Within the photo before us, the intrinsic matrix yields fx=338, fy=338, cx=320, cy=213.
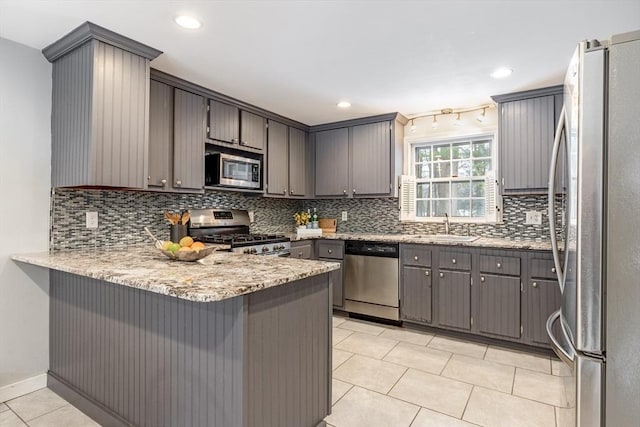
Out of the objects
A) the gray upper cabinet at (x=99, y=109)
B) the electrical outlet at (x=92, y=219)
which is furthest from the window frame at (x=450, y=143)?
the electrical outlet at (x=92, y=219)

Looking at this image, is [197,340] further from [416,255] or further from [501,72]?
[501,72]

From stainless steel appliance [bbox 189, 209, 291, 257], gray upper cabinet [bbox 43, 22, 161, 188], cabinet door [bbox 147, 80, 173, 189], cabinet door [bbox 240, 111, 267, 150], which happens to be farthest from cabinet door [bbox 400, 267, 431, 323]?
gray upper cabinet [bbox 43, 22, 161, 188]

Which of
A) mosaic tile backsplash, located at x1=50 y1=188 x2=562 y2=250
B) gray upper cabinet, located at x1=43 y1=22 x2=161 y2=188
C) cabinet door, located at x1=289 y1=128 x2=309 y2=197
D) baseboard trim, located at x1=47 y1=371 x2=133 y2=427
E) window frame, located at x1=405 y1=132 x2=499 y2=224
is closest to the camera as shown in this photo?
baseboard trim, located at x1=47 y1=371 x2=133 y2=427

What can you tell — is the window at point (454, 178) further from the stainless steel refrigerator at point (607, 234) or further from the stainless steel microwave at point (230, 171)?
the stainless steel refrigerator at point (607, 234)

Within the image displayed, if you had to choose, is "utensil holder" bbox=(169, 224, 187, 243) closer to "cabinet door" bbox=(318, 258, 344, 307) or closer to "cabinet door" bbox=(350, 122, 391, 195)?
"cabinet door" bbox=(318, 258, 344, 307)

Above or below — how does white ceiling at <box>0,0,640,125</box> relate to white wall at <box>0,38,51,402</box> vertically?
above

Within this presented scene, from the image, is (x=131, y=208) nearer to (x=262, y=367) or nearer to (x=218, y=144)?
(x=218, y=144)

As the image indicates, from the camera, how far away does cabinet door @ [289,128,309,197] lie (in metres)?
4.28

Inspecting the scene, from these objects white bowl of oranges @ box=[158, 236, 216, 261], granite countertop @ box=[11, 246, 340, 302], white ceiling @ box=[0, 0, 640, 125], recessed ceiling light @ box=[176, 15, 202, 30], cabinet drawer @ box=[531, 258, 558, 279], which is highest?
white ceiling @ box=[0, 0, 640, 125]

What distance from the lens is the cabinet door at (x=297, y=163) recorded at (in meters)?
4.28

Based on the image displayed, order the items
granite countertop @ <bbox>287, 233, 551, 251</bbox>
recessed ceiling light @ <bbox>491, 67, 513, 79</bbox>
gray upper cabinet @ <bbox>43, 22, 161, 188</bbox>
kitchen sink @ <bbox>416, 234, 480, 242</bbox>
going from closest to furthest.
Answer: gray upper cabinet @ <bbox>43, 22, 161, 188</bbox> < recessed ceiling light @ <bbox>491, 67, 513, 79</bbox> < granite countertop @ <bbox>287, 233, 551, 251</bbox> < kitchen sink @ <bbox>416, 234, 480, 242</bbox>

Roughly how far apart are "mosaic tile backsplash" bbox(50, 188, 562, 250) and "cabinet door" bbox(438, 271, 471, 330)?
0.75m

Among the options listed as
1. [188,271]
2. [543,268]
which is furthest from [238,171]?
[543,268]

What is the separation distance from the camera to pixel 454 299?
10.6 ft
